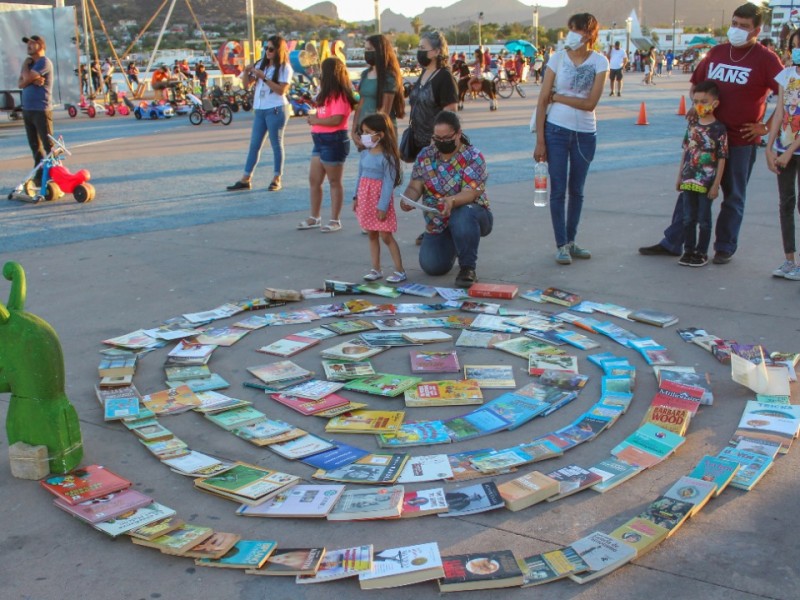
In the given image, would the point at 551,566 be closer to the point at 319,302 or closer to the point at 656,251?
the point at 319,302

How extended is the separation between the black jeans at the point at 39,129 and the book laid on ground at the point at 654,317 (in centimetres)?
790

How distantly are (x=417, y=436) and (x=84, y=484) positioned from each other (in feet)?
4.75

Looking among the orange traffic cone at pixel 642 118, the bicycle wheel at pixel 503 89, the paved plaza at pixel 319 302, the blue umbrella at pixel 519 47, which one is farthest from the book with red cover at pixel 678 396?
the blue umbrella at pixel 519 47

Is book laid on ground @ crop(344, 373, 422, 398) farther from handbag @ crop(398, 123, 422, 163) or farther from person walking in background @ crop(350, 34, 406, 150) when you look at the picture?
person walking in background @ crop(350, 34, 406, 150)

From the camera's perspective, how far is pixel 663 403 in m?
3.89

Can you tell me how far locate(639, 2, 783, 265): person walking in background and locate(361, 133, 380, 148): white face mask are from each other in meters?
2.44

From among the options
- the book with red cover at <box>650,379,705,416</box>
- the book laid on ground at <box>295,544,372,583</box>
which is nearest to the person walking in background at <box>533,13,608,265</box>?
the book with red cover at <box>650,379,705,416</box>

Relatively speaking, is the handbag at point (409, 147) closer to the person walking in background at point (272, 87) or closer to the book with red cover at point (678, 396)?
the person walking in background at point (272, 87)

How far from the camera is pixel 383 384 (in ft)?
14.1

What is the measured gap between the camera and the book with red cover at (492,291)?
5746 millimetres

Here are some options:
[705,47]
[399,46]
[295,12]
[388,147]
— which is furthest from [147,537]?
[295,12]

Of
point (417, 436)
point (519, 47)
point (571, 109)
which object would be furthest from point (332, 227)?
point (519, 47)

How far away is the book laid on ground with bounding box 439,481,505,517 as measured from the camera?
3.06 meters

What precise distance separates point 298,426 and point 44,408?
1137 millimetres
